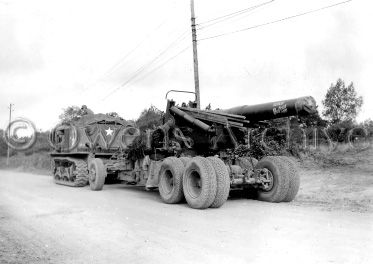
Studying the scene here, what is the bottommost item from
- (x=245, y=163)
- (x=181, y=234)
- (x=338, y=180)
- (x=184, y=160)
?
(x=181, y=234)

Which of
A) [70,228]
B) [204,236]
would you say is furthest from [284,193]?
[70,228]

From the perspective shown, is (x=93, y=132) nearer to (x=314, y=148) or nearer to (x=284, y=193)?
(x=284, y=193)

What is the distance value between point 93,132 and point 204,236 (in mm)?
11351

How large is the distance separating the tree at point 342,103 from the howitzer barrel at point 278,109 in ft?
113

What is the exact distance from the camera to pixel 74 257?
18.1 ft

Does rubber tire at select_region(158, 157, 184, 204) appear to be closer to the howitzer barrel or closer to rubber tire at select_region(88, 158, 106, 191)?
the howitzer barrel

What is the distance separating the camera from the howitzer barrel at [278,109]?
8898 mm

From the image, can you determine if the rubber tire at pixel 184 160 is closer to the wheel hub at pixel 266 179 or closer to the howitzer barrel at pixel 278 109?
the howitzer barrel at pixel 278 109

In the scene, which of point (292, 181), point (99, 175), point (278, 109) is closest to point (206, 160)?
point (278, 109)

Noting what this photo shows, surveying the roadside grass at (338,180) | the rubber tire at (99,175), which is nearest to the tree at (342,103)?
the roadside grass at (338,180)

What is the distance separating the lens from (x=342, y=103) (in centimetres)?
4353

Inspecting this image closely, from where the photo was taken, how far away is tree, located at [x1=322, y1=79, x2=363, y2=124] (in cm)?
4300

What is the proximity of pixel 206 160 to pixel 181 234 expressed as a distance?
10.1ft

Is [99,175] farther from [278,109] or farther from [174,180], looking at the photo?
[278,109]
